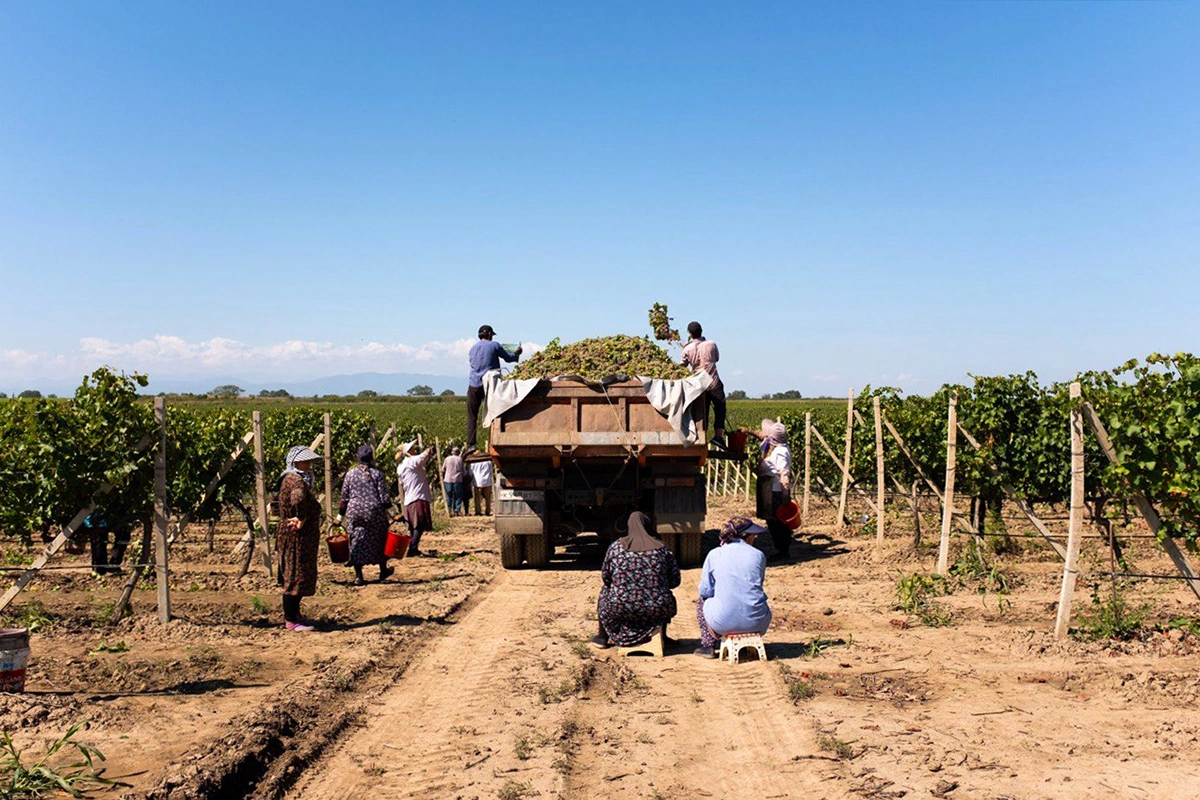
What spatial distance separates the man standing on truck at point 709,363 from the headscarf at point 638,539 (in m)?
4.58

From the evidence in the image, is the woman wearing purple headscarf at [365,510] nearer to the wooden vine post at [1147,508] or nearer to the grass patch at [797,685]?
the grass patch at [797,685]

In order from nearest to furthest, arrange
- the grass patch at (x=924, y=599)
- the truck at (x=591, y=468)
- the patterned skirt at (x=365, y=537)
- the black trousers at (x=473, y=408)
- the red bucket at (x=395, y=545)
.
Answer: the grass patch at (x=924, y=599) < the patterned skirt at (x=365, y=537) < the truck at (x=591, y=468) < the red bucket at (x=395, y=545) < the black trousers at (x=473, y=408)

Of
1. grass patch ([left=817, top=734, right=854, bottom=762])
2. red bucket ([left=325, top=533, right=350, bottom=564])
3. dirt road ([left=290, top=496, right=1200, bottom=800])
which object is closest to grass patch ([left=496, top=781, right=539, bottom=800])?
dirt road ([left=290, top=496, right=1200, bottom=800])

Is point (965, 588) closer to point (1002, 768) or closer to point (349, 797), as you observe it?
point (1002, 768)

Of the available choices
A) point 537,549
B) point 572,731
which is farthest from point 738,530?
point 537,549

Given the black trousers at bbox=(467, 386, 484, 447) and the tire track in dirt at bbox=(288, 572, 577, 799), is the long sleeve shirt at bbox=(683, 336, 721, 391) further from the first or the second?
the tire track in dirt at bbox=(288, 572, 577, 799)

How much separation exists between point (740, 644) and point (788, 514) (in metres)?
6.47

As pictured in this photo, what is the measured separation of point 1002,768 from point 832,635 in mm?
3550

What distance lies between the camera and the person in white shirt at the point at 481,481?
2116 cm

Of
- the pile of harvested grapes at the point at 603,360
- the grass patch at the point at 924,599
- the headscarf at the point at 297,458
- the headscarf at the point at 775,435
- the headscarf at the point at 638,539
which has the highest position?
the pile of harvested grapes at the point at 603,360

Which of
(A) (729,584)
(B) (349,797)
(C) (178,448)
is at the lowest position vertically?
(B) (349,797)

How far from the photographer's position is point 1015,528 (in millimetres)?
15875

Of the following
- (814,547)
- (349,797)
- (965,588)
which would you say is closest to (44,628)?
(349,797)

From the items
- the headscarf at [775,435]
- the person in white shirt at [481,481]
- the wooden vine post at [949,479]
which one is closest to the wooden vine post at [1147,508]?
the wooden vine post at [949,479]
